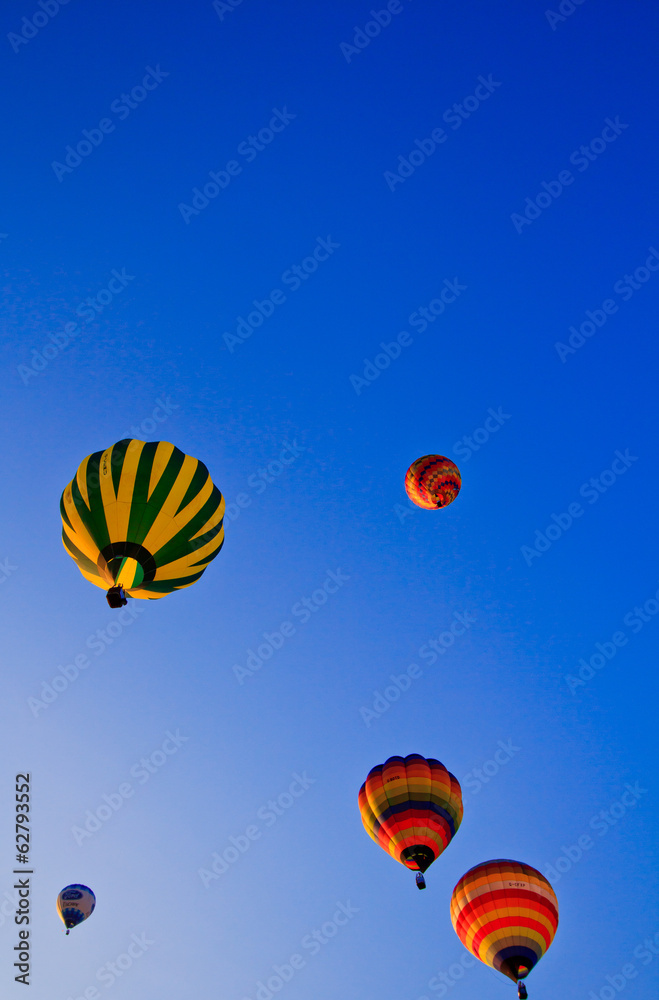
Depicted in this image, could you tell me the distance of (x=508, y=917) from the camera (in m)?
14.8

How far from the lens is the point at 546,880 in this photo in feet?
50.9

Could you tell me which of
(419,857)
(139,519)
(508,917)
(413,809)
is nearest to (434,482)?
(413,809)

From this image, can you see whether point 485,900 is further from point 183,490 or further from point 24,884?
point 183,490

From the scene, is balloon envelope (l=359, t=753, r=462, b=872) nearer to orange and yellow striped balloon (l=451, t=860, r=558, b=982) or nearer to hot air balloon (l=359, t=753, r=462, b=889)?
hot air balloon (l=359, t=753, r=462, b=889)

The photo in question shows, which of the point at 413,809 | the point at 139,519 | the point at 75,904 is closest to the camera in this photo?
the point at 139,519

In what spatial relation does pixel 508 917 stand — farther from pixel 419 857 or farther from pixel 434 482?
pixel 434 482

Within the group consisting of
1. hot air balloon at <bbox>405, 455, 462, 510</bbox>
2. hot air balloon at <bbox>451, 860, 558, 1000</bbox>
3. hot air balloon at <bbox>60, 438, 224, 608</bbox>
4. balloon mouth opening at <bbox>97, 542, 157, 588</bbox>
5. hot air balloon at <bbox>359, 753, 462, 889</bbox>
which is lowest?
hot air balloon at <bbox>451, 860, 558, 1000</bbox>

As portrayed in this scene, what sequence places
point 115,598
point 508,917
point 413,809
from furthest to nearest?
point 413,809 → point 508,917 → point 115,598

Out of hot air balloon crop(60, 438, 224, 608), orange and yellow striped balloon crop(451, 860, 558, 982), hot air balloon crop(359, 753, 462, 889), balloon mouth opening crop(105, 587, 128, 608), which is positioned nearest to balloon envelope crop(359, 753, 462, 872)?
hot air balloon crop(359, 753, 462, 889)

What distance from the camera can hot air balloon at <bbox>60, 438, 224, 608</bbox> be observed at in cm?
1246

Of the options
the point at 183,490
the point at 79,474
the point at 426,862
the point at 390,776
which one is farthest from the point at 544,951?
the point at 79,474

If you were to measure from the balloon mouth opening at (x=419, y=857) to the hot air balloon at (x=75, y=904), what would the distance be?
973 cm

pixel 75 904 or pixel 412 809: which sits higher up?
pixel 75 904

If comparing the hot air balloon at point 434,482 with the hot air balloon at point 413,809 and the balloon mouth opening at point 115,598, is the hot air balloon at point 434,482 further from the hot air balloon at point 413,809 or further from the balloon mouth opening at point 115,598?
the balloon mouth opening at point 115,598
